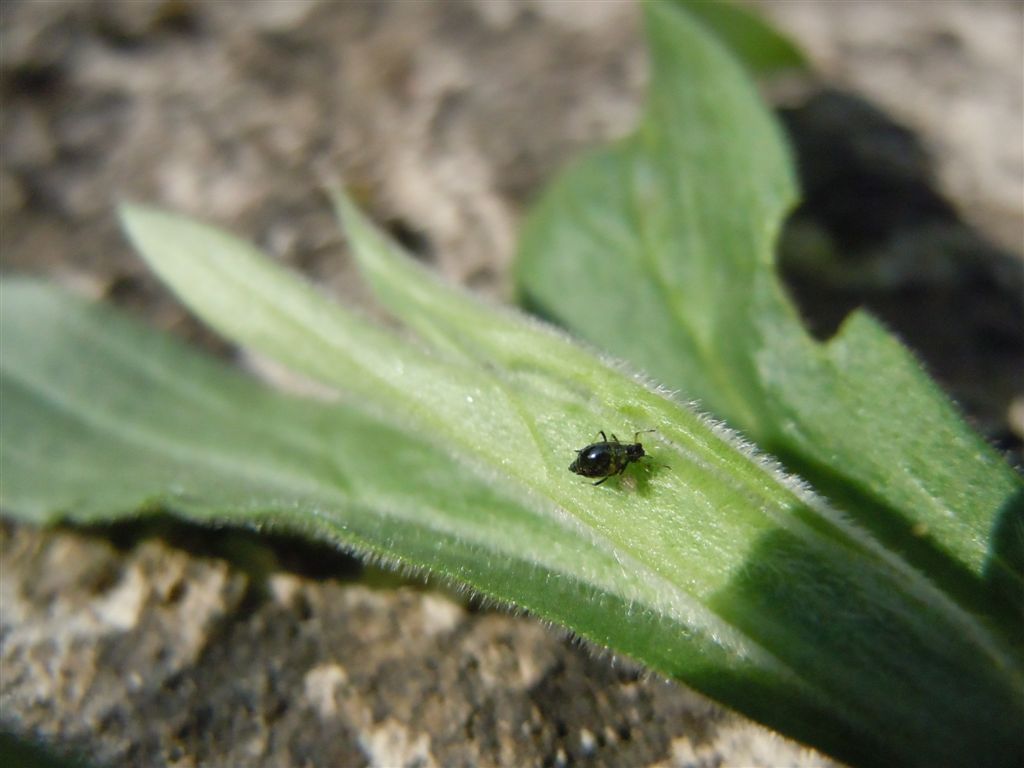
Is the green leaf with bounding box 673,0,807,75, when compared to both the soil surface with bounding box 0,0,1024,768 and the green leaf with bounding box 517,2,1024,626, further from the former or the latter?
the green leaf with bounding box 517,2,1024,626

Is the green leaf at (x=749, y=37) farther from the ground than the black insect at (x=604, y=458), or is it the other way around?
the green leaf at (x=749, y=37)

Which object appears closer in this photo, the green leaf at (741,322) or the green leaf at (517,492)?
the green leaf at (517,492)

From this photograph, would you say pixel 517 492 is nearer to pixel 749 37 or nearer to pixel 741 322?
pixel 741 322

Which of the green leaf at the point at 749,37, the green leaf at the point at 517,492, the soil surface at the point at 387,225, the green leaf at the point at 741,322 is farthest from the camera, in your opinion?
the green leaf at the point at 749,37

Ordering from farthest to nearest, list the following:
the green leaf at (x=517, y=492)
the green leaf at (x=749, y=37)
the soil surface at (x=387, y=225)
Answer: the green leaf at (x=749, y=37) → the soil surface at (x=387, y=225) → the green leaf at (x=517, y=492)

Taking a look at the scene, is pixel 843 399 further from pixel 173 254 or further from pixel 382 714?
pixel 173 254

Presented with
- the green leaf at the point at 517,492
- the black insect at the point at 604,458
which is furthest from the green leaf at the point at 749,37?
the black insect at the point at 604,458

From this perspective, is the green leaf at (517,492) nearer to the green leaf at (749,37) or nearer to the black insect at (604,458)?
the black insect at (604,458)
